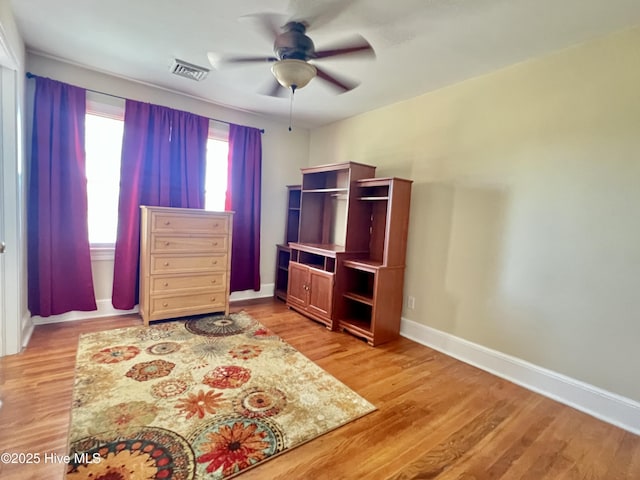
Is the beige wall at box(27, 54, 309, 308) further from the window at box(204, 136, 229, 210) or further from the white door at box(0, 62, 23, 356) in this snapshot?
the white door at box(0, 62, 23, 356)

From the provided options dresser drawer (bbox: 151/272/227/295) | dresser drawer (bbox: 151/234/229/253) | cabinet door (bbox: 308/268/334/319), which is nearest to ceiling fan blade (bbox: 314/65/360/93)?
cabinet door (bbox: 308/268/334/319)

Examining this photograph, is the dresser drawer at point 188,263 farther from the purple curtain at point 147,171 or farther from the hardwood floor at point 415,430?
the hardwood floor at point 415,430

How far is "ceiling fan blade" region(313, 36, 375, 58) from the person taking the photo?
5.90 feet

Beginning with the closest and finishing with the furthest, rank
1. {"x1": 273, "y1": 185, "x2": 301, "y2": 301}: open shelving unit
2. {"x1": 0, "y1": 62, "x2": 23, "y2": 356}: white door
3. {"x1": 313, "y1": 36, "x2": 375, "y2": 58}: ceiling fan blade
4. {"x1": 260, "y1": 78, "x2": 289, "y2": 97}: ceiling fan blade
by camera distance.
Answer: {"x1": 313, "y1": 36, "x2": 375, "y2": 58}: ceiling fan blade
{"x1": 0, "y1": 62, "x2": 23, "y2": 356}: white door
{"x1": 260, "y1": 78, "x2": 289, "y2": 97}: ceiling fan blade
{"x1": 273, "y1": 185, "x2": 301, "y2": 301}: open shelving unit

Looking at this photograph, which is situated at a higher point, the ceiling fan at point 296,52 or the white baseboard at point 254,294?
the ceiling fan at point 296,52

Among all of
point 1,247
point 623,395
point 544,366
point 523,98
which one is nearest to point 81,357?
point 1,247

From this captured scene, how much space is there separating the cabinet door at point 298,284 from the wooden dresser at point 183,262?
82 cm

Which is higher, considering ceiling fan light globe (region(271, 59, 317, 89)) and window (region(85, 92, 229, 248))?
ceiling fan light globe (region(271, 59, 317, 89))

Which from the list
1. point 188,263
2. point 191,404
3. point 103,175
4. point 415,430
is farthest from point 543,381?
point 103,175

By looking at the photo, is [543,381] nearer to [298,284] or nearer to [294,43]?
[298,284]

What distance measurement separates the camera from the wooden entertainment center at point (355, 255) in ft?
10.2

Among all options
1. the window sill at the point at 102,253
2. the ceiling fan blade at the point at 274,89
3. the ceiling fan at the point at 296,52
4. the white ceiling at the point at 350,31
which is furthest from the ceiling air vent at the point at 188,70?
the window sill at the point at 102,253

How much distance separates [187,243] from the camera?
3279mm

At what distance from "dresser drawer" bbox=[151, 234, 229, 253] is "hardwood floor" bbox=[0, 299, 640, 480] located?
3.55 feet
